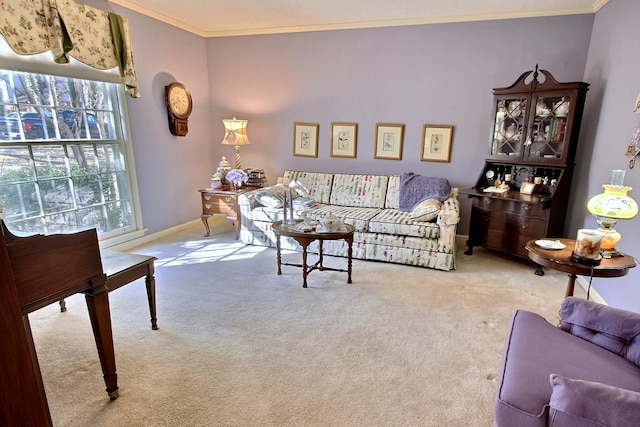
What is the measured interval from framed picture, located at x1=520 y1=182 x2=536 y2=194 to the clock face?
4071 mm

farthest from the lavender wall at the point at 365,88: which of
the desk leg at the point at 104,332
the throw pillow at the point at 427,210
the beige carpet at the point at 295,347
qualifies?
the desk leg at the point at 104,332

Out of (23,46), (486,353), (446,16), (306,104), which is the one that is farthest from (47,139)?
(446,16)

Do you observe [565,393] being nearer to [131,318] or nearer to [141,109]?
[131,318]

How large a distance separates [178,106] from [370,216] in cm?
278

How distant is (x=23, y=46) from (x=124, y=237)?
1960 millimetres

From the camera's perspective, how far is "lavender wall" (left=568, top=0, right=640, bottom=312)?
2420 mm

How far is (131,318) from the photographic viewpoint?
8.10ft

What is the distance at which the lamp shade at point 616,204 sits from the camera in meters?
1.95

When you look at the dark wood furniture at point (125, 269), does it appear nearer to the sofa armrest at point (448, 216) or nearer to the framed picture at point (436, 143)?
the sofa armrest at point (448, 216)

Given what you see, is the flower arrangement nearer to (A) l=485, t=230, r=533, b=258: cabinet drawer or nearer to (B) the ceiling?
(B) the ceiling

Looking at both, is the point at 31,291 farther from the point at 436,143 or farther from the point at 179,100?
the point at 436,143

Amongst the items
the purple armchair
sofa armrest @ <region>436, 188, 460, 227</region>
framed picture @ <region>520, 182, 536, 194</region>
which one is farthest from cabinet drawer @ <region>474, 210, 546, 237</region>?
the purple armchair

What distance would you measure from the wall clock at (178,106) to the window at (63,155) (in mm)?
628

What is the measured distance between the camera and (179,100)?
434 cm
